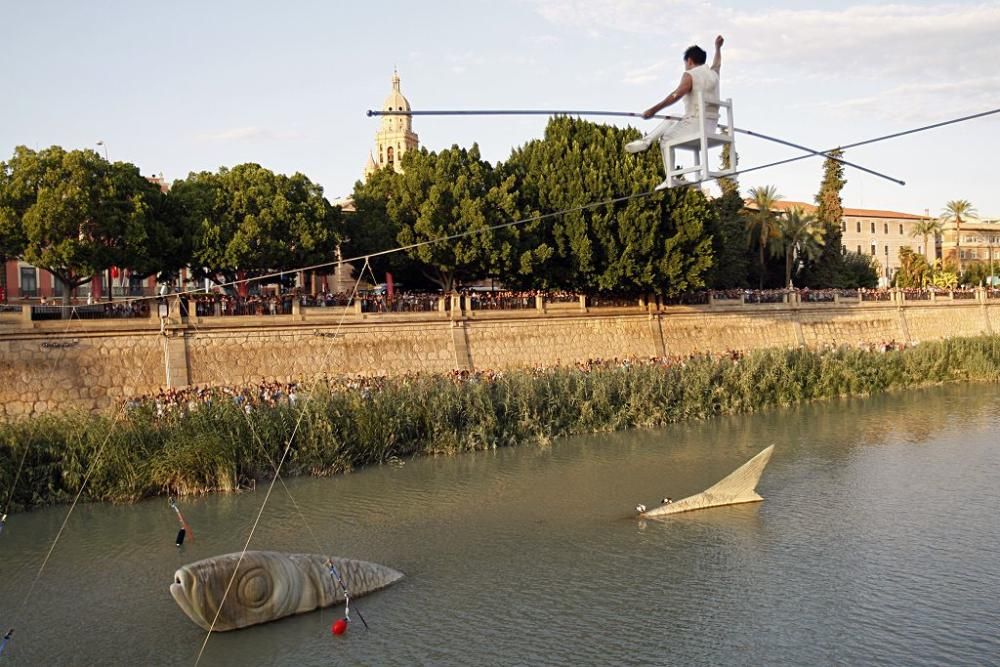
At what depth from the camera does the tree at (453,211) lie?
39.0 meters

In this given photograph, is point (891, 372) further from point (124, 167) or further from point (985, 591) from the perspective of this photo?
point (124, 167)

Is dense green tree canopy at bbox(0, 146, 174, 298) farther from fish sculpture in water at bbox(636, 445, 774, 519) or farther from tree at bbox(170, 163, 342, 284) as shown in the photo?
fish sculpture in water at bbox(636, 445, 774, 519)

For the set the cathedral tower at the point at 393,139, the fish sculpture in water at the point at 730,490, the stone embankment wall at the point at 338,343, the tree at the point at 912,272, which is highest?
the cathedral tower at the point at 393,139

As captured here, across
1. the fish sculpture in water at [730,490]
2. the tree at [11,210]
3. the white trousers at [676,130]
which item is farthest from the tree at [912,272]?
the white trousers at [676,130]

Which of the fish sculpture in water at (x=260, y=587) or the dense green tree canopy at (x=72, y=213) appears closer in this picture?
the fish sculpture in water at (x=260, y=587)

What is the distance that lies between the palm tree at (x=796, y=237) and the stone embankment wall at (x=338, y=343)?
837 cm

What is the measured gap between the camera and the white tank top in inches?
403

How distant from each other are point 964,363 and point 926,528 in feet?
90.0

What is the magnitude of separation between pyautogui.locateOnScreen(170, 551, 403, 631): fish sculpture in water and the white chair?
8013 millimetres

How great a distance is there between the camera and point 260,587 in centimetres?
1344

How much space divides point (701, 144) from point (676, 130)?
47 cm

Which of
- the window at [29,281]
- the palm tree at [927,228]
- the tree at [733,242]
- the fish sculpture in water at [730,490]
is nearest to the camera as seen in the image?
the fish sculpture in water at [730,490]

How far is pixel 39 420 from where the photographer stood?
22.0m

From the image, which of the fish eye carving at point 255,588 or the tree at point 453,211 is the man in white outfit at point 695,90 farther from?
the tree at point 453,211
